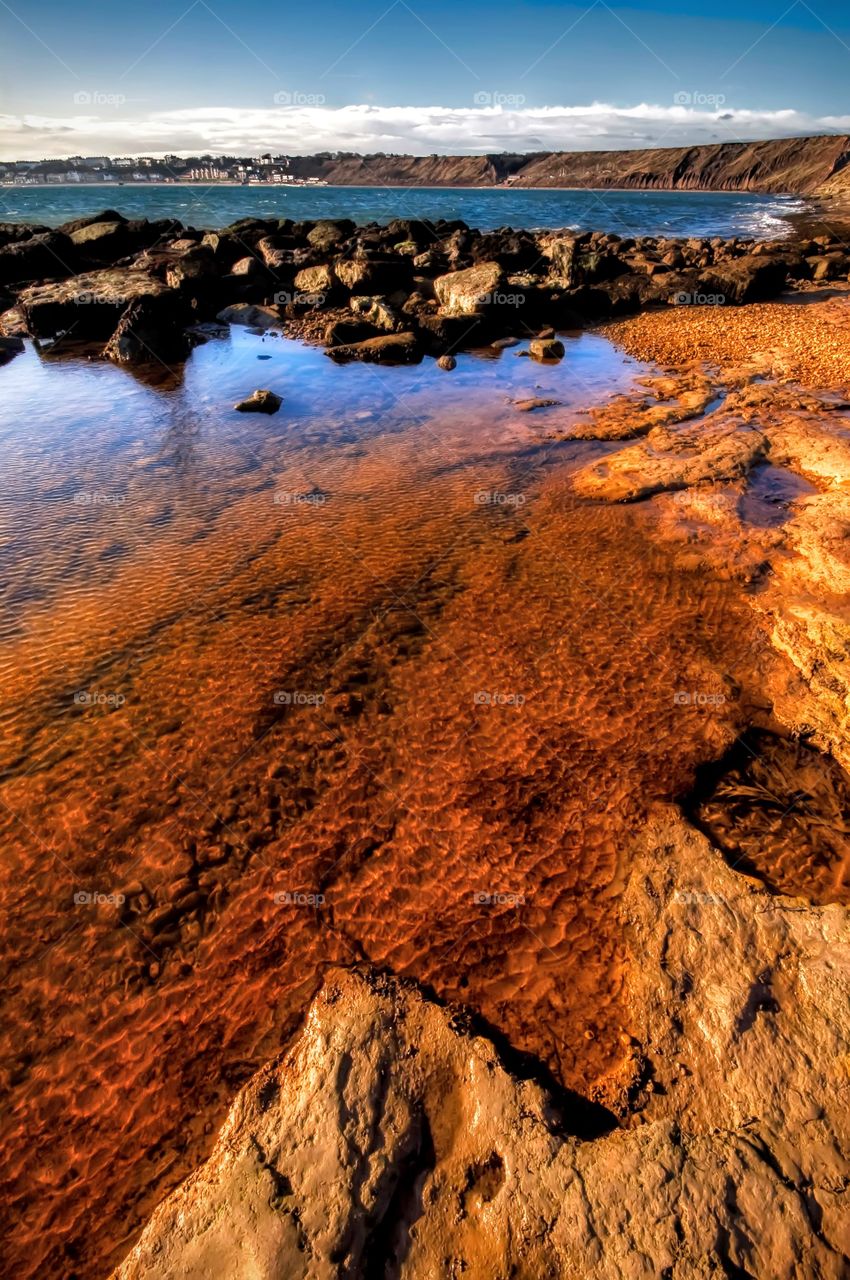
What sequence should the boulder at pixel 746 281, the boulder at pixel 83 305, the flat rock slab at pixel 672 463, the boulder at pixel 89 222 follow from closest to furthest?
the flat rock slab at pixel 672 463, the boulder at pixel 83 305, the boulder at pixel 746 281, the boulder at pixel 89 222

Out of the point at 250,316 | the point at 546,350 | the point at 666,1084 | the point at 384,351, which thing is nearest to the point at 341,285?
the point at 250,316

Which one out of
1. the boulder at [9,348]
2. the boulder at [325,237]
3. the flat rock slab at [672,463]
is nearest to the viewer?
the flat rock slab at [672,463]

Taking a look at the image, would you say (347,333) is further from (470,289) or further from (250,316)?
(250,316)

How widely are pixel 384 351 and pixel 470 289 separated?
19.0 feet

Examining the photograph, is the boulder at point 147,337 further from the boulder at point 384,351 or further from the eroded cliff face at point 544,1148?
the eroded cliff face at point 544,1148

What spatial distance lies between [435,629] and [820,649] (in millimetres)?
4998

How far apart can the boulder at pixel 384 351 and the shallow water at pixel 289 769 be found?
1028cm

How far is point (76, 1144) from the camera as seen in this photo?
4.11 meters

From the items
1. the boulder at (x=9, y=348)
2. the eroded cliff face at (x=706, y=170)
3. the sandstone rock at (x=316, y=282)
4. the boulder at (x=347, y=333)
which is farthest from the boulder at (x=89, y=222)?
the eroded cliff face at (x=706, y=170)

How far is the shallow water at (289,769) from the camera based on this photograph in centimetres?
450

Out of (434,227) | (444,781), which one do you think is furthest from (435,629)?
(434,227)

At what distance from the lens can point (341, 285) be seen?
26047 millimetres

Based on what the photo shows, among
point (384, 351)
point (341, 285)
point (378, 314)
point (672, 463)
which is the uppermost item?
point (341, 285)

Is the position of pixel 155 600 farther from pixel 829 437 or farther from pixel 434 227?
pixel 434 227
